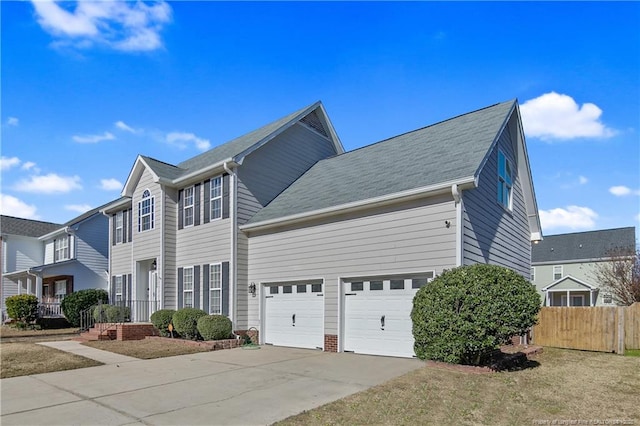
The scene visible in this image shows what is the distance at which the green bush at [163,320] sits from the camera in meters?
16.6

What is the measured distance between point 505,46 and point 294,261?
8851 mm

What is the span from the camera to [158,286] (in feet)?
60.6

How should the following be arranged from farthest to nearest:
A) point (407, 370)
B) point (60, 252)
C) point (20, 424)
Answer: point (60, 252) < point (407, 370) < point (20, 424)

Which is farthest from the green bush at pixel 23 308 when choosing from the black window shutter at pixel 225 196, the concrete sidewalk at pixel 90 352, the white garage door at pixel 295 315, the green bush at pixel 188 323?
the white garage door at pixel 295 315

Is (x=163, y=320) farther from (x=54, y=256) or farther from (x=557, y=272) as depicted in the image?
(x=557, y=272)

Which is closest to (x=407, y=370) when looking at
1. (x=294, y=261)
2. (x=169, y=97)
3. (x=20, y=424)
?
(x=294, y=261)

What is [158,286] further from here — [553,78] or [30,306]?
[553,78]

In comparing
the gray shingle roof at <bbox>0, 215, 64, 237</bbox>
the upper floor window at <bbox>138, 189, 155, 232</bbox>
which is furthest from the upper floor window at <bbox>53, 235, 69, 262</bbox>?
the upper floor window at <bbox>138, 189, 155, 232</bbox>

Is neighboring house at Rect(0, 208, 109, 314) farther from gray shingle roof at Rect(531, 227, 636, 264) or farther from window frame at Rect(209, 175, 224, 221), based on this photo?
gray shingle roof at Rect(531, 227, 636, 264)

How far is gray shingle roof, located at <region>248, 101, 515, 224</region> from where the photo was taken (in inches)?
477

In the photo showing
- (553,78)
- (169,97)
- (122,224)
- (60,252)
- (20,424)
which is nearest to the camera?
(20,424)

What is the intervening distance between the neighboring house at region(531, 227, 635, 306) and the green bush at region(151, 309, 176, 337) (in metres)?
31.5

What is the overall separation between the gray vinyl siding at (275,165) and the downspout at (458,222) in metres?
7.99

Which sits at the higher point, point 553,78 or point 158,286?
point 553,78
